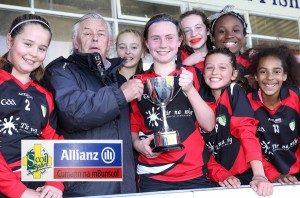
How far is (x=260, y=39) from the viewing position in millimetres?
8234

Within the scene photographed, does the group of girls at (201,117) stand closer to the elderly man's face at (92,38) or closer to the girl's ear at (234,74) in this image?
the girl's ear at (234,74)

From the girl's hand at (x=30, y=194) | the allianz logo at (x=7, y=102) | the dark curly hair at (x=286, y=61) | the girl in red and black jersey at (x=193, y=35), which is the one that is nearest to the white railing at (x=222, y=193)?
the girl's hand at (x=30, y=194)

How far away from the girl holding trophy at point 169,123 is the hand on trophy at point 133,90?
5 centimetres

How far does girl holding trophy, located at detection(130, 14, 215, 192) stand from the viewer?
7.10 ft

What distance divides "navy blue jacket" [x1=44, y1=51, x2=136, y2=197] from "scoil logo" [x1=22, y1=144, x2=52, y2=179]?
30 centimetres

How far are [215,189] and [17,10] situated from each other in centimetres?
488

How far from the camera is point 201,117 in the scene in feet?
7.47

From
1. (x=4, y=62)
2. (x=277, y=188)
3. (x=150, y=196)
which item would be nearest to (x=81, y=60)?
(x=4, y=62)

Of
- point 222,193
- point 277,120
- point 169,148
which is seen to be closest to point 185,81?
point 169,148

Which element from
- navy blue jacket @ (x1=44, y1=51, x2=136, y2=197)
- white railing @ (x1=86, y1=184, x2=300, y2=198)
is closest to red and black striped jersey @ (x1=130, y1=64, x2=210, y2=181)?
navy blue jacket @ (x1=44, y1=51, x2=136, y2=197)

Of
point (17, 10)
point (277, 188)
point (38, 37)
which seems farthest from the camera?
point (17, 10)

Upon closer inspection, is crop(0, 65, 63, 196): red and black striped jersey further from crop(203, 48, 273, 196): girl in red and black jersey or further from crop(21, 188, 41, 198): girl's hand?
crop(203, 48, 273, 196): girl in red and black jersey

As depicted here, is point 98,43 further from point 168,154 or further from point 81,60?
point 168,154

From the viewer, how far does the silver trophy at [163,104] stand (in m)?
2.08
